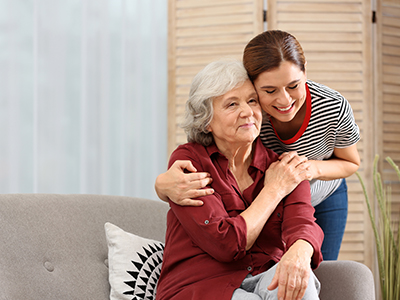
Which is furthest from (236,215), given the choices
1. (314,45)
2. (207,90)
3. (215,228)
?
(314,45)

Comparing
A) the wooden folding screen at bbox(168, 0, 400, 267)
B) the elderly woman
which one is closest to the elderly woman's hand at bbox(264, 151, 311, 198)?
the elderly woman

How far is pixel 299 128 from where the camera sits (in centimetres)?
161

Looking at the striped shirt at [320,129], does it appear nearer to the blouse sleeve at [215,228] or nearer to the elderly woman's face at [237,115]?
the elderly woman's face at [237,115]

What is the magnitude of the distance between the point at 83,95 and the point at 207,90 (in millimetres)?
1618

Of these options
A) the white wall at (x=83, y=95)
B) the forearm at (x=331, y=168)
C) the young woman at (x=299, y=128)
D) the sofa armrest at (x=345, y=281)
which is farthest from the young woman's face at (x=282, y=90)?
the white wall at (x=83, y=95)

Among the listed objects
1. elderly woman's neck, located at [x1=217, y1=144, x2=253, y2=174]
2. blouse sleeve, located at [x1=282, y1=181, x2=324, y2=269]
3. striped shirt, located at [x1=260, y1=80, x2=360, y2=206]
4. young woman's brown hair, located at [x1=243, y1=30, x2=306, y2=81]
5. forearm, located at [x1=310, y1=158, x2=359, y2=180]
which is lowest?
blouse sleeve, located at [x1=282, y1=181, x2=324, y2=269]

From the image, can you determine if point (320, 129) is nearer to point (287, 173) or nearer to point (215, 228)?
point (287, 173)

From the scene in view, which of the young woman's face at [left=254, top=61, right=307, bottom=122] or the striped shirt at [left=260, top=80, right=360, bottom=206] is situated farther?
the striped shirt at [left=260, top=80, right=360, bottom=206]

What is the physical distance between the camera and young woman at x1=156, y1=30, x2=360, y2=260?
136 cm

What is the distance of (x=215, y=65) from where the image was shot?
57.5 inches

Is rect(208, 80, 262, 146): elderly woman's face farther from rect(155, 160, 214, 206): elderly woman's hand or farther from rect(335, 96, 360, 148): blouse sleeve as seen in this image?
rect(335, 96, 360, 148): blouse sleeve

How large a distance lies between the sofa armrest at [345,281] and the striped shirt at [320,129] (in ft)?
1.45

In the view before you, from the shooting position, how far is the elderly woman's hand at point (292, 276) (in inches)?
45.3

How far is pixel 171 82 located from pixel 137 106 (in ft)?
1.03
